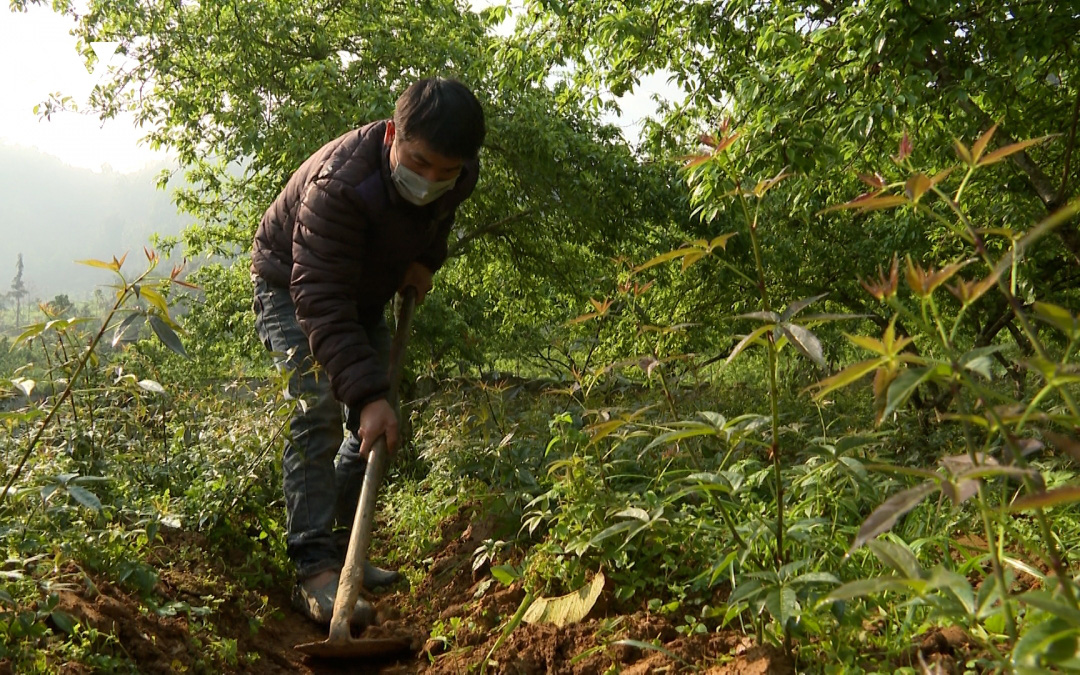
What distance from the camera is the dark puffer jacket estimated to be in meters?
3.30

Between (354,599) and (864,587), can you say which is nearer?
(864,587)

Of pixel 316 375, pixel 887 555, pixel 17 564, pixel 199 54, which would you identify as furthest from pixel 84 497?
pixel 199 54

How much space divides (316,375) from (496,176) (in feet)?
16.3

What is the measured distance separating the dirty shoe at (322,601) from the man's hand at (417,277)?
147 centimetres

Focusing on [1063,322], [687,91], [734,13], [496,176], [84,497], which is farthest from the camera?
[496,176]

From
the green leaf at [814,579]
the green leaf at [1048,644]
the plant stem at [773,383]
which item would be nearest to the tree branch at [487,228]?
the plant stem at [773,383]

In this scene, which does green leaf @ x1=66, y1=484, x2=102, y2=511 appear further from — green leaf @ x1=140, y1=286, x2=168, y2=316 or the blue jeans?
the blue jeans

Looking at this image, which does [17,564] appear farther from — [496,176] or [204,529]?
[496,176]

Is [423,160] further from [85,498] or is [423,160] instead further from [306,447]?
[85,498]

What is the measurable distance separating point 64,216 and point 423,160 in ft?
575

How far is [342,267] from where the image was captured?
11.1ft

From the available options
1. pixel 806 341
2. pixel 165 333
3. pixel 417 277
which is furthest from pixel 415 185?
pixel 806 341

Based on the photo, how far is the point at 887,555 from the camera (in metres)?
1.38

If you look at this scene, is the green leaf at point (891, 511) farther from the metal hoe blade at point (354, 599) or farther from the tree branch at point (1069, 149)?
the tree branch at point (1069, 149)
